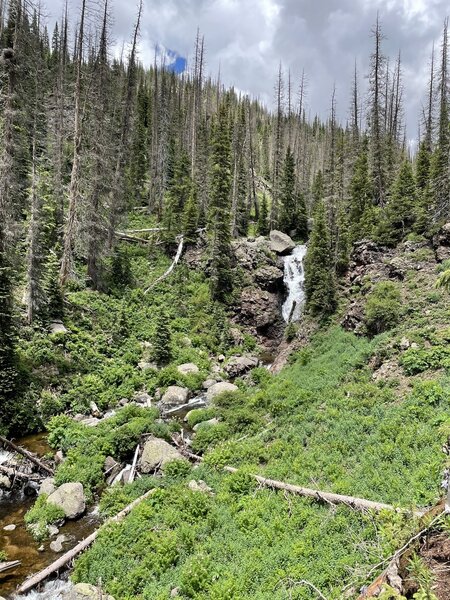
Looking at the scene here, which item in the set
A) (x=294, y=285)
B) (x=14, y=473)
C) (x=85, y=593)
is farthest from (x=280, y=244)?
(x=85, y=593)

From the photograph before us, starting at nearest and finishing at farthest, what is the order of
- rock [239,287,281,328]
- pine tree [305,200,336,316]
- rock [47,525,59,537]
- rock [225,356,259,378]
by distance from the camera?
rock [47,525,59,537]
rock [225,356,259,378]
pine tree [305,200,336,316]
rock [239,287,281,328]

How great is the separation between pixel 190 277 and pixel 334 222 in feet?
43.3

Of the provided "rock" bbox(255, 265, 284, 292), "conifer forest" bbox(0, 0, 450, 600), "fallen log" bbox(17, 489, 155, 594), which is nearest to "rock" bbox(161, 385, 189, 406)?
"conifer forest" bbox(0, 0, 450, 600)

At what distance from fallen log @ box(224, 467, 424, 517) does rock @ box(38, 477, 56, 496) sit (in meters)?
6.49

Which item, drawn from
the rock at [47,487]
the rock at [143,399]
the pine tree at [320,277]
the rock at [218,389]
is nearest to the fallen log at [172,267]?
the rock at [143,399]

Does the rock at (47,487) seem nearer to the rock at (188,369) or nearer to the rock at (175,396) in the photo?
the rock at (175,396)

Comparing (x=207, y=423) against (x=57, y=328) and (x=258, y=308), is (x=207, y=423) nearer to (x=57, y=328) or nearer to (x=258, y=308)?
(x=57, y=328)

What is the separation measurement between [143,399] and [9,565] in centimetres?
990

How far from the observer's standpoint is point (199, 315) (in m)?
28.7

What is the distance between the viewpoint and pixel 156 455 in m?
13.4

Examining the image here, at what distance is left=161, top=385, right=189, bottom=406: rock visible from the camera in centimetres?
1886

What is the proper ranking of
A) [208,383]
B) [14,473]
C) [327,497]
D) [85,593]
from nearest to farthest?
[85,593]
[327,497]
[14,473]
[208,383]

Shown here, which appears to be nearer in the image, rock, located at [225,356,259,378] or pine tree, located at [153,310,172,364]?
pine tree, located at [153,310,172,364]

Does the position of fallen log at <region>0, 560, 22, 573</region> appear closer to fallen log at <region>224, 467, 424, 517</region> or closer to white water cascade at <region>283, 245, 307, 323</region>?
fallen log at <region>224, 467, 424, 517</region>
